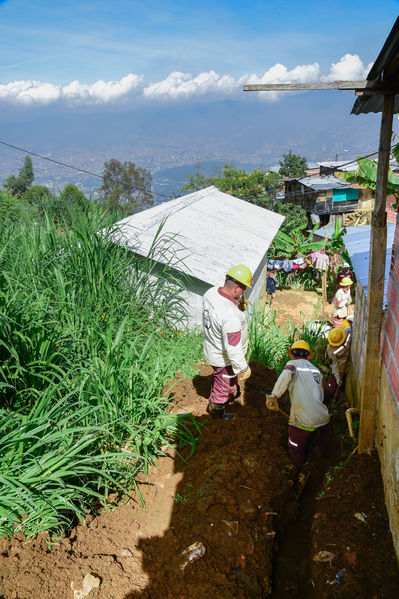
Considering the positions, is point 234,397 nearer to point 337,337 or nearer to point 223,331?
point 223,331

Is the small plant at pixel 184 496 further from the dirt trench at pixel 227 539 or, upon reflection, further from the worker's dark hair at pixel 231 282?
the worker's dark hair at pixel 231 282

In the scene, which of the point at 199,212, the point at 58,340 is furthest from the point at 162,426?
the point at 199,212

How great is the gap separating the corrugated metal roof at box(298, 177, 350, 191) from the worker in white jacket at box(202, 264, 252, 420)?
2421 cm

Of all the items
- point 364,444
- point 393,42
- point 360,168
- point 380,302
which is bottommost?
point 364,444

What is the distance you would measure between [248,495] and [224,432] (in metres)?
0.86

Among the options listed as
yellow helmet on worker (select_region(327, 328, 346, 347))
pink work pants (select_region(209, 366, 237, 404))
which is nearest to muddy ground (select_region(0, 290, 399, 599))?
pink work pants (select_region(209, 366, 237, 404))

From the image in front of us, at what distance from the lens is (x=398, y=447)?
2.51 metres

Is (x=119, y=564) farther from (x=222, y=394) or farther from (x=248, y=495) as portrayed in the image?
(x=222, y=394)

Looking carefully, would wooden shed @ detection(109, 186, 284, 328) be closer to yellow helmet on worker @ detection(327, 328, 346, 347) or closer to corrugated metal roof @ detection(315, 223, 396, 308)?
corrugated metal roof @ detection(315, 223, 396, 308)

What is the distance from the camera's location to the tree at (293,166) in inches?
1560

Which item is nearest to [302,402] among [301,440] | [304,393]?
[304,393]

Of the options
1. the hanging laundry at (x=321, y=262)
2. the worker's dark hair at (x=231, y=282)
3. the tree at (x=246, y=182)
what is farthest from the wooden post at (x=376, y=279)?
the tree at (x=246, y=182)

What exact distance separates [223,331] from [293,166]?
3965 centimetres

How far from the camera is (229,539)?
2.94 metres
